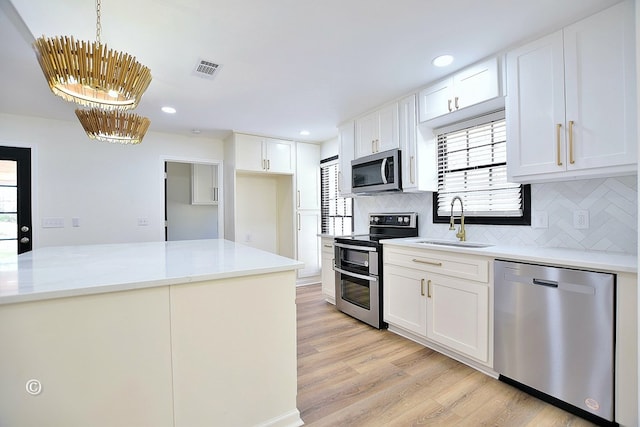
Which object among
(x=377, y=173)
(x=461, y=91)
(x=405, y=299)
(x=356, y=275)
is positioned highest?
(x=461, y=91)

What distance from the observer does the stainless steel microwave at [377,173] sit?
116 inches

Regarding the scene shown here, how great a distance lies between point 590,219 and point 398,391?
173cm

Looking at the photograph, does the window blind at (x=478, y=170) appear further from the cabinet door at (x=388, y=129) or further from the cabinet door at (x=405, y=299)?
the cabinet door at (x=405, y=299)

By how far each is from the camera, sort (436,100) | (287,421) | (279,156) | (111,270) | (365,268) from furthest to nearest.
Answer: (279,156), (365,268), (436,100), (287,421), (111,270)

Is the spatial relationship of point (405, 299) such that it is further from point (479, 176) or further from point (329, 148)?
point (329, 148)

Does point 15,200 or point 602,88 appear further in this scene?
point 15,200

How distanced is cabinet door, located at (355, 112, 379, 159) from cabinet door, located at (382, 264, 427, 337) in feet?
4.51

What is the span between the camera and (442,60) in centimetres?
223

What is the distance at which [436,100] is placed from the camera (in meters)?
2.57

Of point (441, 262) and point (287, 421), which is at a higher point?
point (441, 262)

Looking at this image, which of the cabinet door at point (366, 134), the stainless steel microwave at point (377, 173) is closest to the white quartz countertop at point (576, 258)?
the stainless steel microwave at point (377, 173)

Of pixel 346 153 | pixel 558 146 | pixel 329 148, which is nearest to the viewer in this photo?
pixel 558 146

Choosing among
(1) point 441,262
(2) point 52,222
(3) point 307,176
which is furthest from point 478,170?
(2) point 52,222

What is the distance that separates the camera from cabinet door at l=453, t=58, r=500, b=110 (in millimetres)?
2160
